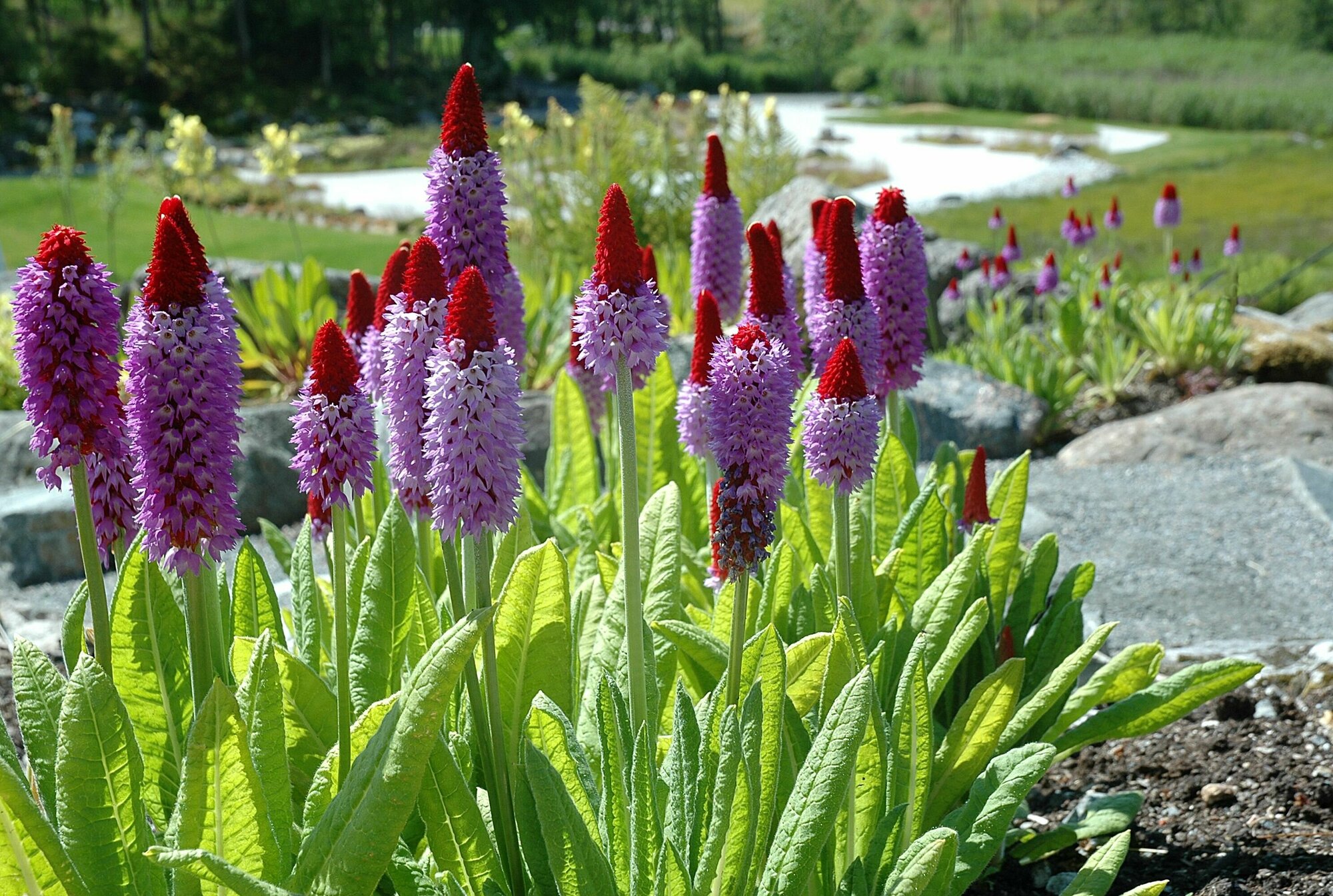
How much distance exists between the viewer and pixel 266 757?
2008mm

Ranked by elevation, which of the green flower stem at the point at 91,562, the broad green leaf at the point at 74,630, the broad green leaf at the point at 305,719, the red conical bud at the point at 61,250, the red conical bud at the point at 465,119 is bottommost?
the broad green leaf at the point at 305,719

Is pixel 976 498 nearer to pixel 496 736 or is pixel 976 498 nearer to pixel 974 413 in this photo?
pixel 496 736

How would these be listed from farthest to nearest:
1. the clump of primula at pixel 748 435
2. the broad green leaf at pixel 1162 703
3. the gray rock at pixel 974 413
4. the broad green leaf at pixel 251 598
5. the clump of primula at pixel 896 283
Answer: the gray rock at pixel 974 413 → the clump of primula at pixel 896 283 → the broad green leaf at pixel 1162 703 → the broad green leaf at pixel 251 598 → the clump of primula at pixel 748 435

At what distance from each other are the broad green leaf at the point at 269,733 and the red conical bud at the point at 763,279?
47.4 inches

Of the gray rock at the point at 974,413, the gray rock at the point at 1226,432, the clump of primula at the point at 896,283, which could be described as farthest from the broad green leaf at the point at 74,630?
the gray rock at the point at 1226,432

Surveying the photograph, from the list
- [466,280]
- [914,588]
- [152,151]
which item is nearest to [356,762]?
[466,280]

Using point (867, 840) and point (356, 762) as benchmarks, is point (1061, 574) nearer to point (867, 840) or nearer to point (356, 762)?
point (867, 840)

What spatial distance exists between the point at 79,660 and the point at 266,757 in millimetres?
336

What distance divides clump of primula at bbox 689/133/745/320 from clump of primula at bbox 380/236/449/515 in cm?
174

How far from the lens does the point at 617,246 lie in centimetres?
195

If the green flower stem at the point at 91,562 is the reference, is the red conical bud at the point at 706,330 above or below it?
above

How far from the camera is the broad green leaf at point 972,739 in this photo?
2.55 metres

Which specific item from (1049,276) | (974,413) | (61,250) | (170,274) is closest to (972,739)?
(170,274)

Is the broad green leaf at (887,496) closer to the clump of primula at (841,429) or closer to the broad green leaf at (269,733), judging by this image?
the clump of primula at (841,429)
